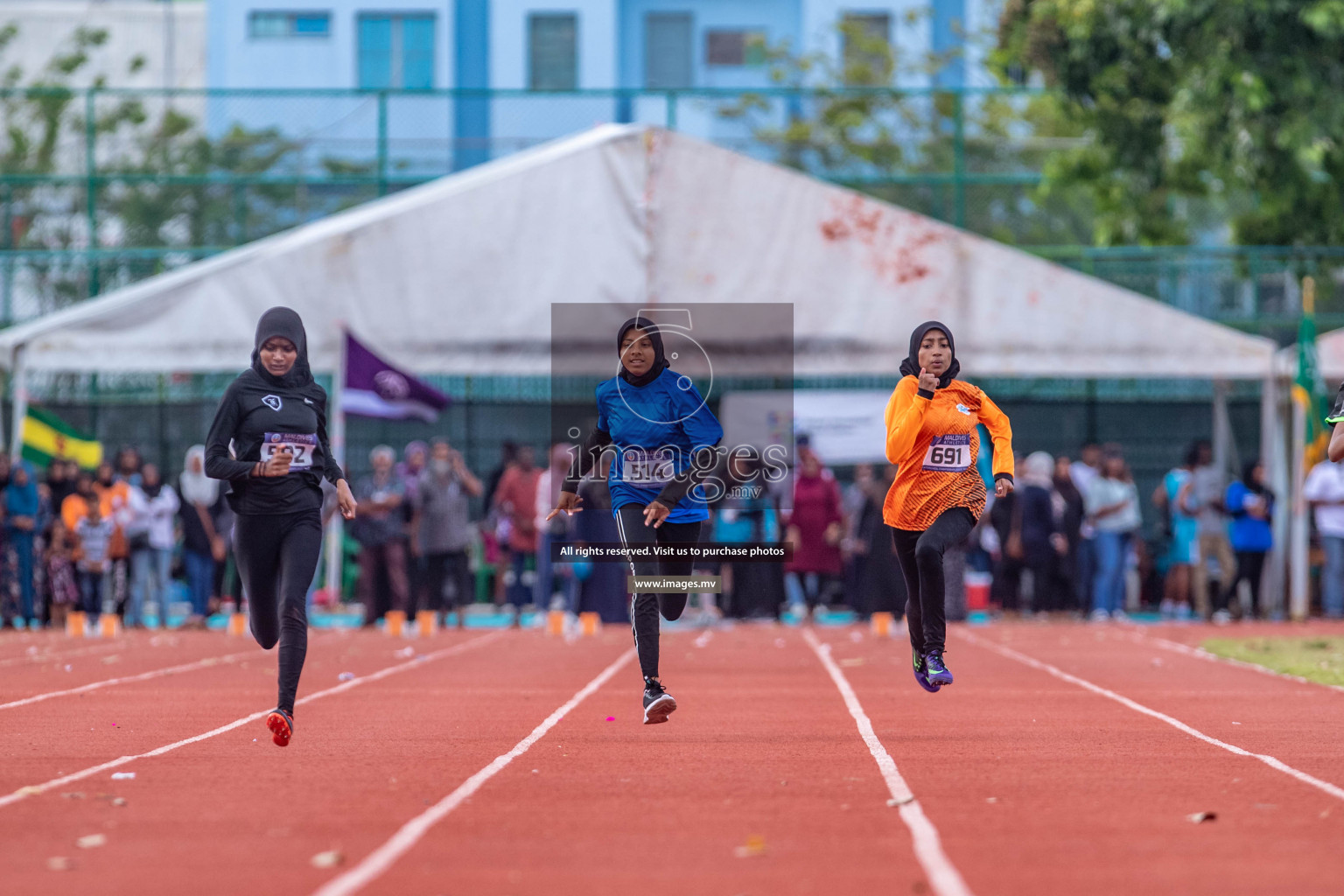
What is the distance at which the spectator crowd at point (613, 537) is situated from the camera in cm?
2130

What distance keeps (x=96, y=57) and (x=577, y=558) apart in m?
35.8

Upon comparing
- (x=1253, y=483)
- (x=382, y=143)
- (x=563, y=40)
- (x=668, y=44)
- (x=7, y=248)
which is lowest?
(x=1253, y=483)

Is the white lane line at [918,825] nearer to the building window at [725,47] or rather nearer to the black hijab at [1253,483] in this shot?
the black hijab at [1253,483]

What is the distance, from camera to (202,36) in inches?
2060

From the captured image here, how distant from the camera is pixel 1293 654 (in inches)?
650

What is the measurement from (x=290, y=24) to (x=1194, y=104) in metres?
29.2

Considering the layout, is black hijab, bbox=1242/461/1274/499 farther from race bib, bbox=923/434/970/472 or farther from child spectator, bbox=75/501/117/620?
race bib, bbox=923/434/970/472

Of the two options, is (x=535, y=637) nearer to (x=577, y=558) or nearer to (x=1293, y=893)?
(x=577, y=558)

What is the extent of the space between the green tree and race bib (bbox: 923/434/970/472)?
13877mm

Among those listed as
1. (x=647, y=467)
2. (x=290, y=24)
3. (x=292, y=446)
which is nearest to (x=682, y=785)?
(x=647, y=467)

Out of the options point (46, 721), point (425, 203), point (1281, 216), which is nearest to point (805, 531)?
point (425, 203)

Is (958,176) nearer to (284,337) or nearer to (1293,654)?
(1293,654)

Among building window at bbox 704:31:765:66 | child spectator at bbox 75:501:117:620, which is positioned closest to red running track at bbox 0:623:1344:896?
child spectator at bbox 75:501:117:620

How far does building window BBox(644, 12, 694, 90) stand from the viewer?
156 ft
